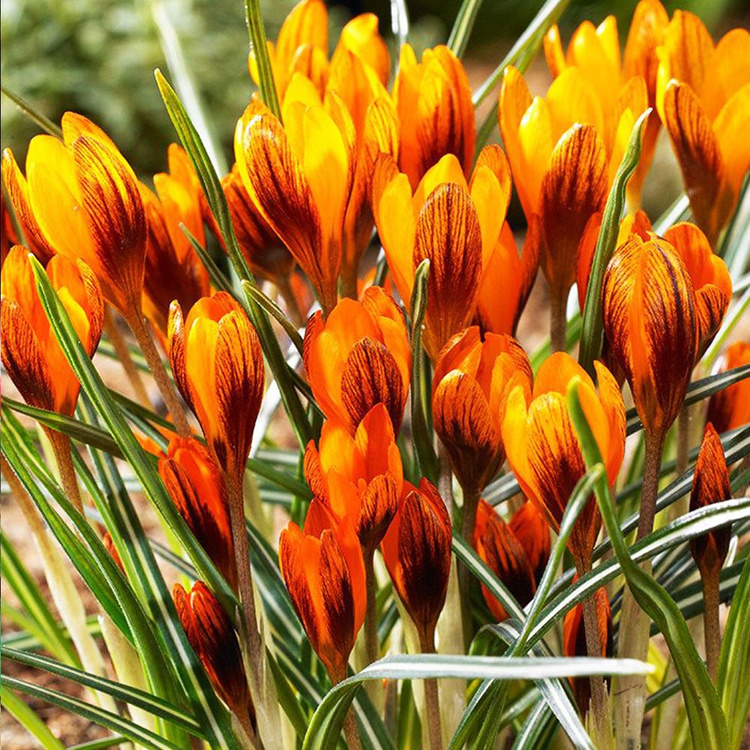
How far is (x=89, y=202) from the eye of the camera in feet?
1.69

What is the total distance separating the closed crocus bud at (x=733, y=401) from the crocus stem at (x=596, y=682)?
0.61 ft

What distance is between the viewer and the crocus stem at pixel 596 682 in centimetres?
49

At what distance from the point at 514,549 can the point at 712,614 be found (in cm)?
10

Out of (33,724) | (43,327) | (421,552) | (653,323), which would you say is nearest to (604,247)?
(653,323)

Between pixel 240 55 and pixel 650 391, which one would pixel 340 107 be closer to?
pixel 650 391

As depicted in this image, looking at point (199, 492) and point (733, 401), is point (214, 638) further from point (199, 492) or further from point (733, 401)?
point (733, 401)

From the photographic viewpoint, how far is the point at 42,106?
2178 mm

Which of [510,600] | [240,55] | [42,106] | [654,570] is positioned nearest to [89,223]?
[510,600]

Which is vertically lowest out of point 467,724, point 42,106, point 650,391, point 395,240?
point 467,724

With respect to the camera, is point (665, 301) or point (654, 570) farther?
point (654, 570)

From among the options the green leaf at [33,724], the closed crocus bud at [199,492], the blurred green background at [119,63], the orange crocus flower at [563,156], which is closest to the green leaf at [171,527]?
the closed crocus bud at [199,492]

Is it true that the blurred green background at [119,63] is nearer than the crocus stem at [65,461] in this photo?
No

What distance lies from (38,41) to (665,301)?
2001mm

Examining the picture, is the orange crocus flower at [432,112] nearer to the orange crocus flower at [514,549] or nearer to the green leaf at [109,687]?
the orange crocus flower at [514,549]
